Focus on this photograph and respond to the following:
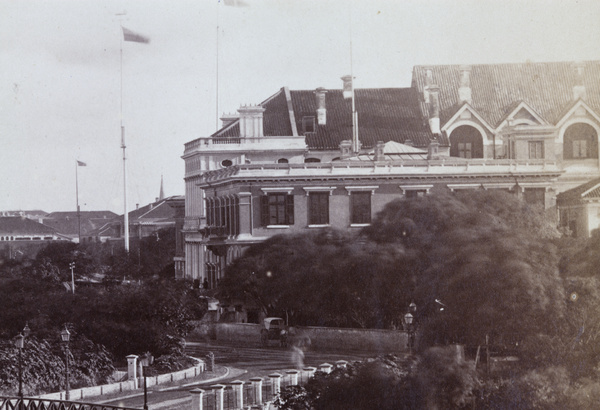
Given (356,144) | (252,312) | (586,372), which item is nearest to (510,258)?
(586,372)

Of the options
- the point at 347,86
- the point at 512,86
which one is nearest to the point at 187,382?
the point at 347,86

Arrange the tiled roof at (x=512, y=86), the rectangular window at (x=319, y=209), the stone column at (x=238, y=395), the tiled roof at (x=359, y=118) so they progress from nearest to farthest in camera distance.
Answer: the stone column at (x=238, y=395) < the rectangular window at (x=319, y=209) < the tiled roof at (x=359, y=118) < the tiled roof at (x=512, y=86)

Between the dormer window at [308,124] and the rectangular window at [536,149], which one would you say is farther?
the dormer window at [308,124]

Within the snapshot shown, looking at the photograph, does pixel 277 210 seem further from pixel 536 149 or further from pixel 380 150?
pixel 536 149

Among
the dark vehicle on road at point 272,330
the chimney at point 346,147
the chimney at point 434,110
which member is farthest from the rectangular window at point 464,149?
the dark vehicle on road at point 272,330

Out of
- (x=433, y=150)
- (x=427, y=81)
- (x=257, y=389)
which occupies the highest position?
(x=427, y=81)

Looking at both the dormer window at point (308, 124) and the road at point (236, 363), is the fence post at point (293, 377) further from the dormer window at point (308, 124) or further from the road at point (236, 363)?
the dormer window at point (308, 124)
